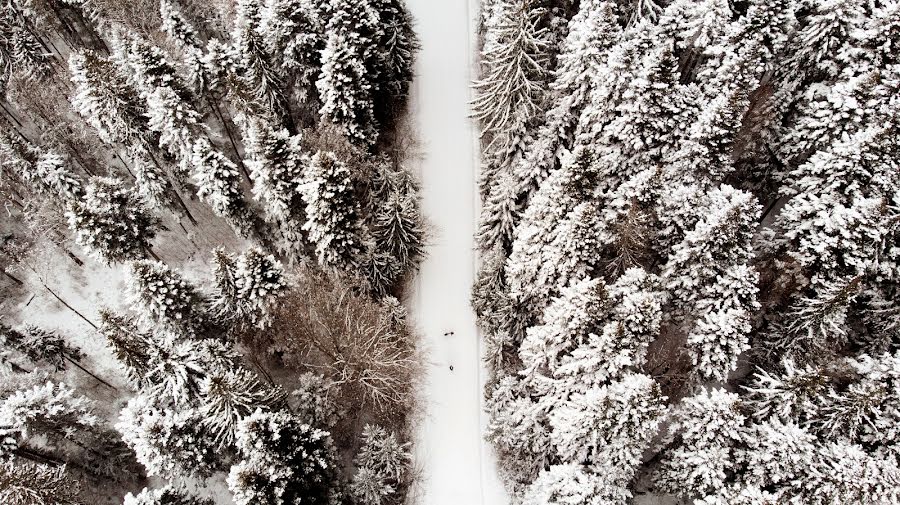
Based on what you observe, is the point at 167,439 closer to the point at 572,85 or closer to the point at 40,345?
the point at 40,345

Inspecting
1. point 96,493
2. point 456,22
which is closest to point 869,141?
point 456,22

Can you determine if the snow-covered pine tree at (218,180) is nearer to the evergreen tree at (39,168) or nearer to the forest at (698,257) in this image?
the evergreen tree at (39,168)

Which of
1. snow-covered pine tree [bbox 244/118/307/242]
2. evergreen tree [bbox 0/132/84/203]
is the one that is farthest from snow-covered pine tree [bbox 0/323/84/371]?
snow-covered pine tree [bbox 244/118/307/242]

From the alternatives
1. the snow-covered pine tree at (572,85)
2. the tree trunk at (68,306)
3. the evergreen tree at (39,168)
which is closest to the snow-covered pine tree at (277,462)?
the snow-covered pine tree at (572,85)

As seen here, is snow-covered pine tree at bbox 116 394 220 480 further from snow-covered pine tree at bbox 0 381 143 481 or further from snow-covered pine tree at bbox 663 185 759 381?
snow-covered pine tree at bbox 663 185 759 381

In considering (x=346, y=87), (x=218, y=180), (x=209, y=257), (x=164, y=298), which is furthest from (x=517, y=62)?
(x=209, y=257)

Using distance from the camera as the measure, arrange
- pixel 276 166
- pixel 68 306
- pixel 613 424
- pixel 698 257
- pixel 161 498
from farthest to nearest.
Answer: pixel 68 306 → pixel 276 166 → pixel 698 257 → pixel 161 498 → pixel 613 424

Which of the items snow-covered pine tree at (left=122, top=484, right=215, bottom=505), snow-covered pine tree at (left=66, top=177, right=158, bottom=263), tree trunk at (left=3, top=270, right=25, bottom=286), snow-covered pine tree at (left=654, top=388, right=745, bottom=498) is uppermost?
snow-covered pine tree at (left=66, top=177, right=158, bottom=263)
